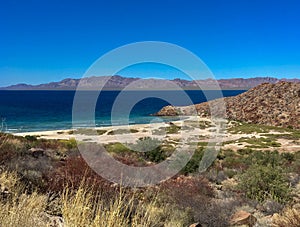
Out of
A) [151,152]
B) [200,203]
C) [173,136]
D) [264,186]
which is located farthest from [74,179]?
[173,136]

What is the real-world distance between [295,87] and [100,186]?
6023 centimetres

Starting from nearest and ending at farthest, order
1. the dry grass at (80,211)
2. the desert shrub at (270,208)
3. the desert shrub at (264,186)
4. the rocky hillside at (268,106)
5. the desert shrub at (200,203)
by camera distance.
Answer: the dry grass at (80,211) → the desert shrub at (200,203) → the desert shrub at (270,208) → the desert shrub at (264,186) → the rocky hillside at (268,106)

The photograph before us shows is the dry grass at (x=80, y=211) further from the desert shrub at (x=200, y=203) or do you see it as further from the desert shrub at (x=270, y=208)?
the desert shrub at (x=270, y=208)

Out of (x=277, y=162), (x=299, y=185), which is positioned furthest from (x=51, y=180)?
(x=277, y=162)

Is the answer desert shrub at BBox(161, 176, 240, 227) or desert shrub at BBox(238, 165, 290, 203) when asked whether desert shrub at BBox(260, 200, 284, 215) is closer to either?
desert shrub at BBox(161, 176, 240, 227)

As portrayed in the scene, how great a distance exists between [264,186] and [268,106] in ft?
167

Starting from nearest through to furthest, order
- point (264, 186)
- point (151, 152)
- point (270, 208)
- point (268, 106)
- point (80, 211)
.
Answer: point (80, 211)
point (270, 208)
point (264, 186)
point (151, 152)
point (268, 106)

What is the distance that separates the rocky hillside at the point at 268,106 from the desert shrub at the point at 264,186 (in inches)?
1653

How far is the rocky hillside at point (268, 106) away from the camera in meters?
52.1

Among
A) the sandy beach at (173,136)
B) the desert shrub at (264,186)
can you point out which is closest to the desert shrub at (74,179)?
the desert shrub at (264,186)

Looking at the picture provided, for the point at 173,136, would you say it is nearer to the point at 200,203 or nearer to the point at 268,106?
the point at 268,106

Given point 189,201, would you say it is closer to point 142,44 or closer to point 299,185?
point 299,185

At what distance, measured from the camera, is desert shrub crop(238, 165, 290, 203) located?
31.0ft

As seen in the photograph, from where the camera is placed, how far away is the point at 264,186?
9.76 m
